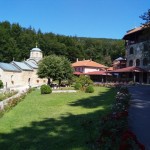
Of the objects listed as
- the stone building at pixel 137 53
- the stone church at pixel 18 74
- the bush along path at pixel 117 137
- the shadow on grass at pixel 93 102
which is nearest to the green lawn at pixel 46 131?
the bush along path at pixel 117 137

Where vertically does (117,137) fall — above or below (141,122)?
above

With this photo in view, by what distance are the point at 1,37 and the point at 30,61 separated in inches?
566

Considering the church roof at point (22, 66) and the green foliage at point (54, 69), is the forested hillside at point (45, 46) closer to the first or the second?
the church roof at point (22, 66)

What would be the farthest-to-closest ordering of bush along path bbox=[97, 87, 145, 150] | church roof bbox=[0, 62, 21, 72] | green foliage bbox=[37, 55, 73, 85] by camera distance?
church roof bbox=[0, 62, 21, 72] < green foliage bbox=[37, 55, 73, 85] < bush along path bbox=[97, 87, 145, 150]

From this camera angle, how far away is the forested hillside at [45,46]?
79562 mm

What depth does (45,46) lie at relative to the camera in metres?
94.5

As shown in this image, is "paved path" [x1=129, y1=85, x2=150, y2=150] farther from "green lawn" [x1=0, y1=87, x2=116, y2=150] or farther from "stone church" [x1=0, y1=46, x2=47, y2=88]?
"stone church" [x1=0, y1=46, x2=47, y2=88]

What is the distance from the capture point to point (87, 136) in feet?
36.3

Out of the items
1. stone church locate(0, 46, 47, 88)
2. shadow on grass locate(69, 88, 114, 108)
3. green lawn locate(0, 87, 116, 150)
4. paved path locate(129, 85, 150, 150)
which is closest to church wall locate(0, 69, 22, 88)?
stone church locate(0, 46, 47, 88)

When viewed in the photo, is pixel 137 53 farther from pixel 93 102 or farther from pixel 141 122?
pixel 141 122

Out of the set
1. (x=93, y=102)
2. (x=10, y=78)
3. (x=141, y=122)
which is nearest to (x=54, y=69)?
(x=10, y=78)

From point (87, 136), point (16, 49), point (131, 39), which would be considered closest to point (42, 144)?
point (87, 136)

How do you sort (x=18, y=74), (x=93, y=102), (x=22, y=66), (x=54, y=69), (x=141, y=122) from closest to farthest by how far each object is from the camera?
(x=141, y=122), (x=93, y=102), (x=54, y=69), (x=18, y=74), (x=22, y=66)

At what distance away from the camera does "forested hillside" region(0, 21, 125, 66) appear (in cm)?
7956
